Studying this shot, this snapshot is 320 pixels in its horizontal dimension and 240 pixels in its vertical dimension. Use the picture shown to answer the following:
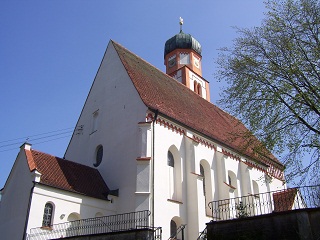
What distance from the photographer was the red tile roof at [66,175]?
16547 mm

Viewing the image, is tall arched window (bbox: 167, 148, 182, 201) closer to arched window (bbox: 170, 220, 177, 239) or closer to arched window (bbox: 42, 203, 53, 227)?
arched window (bbox: 170, 220, 177, 239)

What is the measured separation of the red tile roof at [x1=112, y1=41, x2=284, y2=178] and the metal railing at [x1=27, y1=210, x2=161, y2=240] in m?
5.65

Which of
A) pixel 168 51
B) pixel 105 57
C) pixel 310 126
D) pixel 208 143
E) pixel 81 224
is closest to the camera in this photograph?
pixel 310 126

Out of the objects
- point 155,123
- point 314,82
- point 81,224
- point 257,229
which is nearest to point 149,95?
point 155,123

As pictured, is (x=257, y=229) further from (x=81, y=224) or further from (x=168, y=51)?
(x=168, y=51)

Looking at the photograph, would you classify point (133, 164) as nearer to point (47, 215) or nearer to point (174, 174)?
point (174, 174)

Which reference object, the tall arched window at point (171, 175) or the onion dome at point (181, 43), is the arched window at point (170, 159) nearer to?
the tall arched window at point (171, 175)

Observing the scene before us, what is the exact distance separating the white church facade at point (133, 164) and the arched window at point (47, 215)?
4 centimetres

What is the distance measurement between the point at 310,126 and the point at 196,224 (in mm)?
7684

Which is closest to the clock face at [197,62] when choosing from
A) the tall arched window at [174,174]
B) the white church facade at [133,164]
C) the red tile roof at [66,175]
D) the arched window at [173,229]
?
the white church facade at [133,164]

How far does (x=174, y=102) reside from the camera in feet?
74.1

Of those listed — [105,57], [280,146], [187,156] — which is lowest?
[280,146]

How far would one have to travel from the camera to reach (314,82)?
514 inches

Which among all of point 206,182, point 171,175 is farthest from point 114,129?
point 206,182
